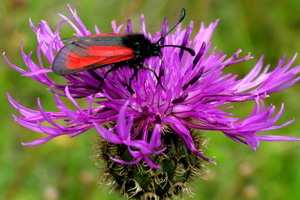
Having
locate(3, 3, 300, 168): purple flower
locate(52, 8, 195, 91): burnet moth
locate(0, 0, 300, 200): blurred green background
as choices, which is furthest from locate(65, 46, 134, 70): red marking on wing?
locate(0, 0, 300, 200): blurred green background

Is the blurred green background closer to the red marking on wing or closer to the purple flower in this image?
the purple flower

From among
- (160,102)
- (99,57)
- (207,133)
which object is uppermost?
(99,57)

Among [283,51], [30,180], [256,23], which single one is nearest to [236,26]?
[256,23]

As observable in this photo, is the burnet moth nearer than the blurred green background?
Yes

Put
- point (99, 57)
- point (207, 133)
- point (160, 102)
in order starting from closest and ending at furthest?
point (99, 57) → point (160, 102) → point (207, 133)

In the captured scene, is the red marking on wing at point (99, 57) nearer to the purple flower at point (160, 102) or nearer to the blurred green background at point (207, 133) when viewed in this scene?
the purple flower at point (160, 102)

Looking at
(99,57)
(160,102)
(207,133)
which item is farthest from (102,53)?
(207,133)

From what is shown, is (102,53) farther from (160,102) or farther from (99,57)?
(160,102)

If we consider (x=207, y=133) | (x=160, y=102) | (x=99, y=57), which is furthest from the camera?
(x=207, y=133)

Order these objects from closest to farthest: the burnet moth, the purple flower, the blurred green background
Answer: the burnet moth, the purple flower, the blurred green background
